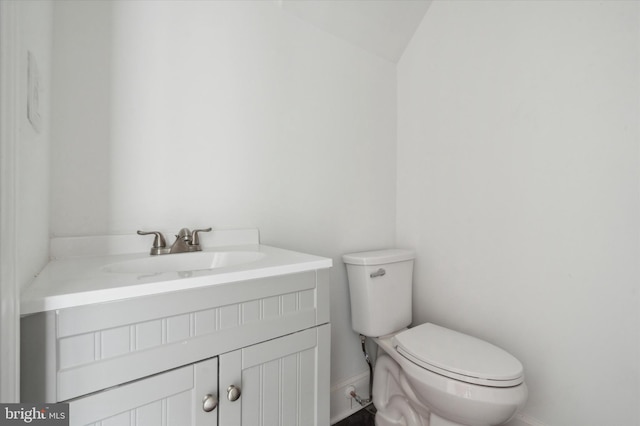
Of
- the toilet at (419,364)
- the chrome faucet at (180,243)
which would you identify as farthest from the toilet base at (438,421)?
the chrome faucet at (180,243)

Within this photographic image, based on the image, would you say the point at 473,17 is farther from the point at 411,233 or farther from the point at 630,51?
the point at 411,233

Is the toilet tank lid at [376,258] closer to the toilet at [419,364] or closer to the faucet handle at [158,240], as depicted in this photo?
the toilet at [419,364]

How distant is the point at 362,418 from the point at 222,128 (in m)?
1.58

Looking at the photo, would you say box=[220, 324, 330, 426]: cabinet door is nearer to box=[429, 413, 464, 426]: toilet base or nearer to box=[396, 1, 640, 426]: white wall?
box=[429, 413, 464, 426]: toilet base

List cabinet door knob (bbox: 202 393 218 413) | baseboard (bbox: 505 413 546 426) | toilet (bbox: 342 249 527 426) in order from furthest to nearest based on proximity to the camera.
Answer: baseboard (bbox: 505 413 546 426) < toilet (bbox: 342 249 527 426) < cabinet door knob (bbox: 202 393 218 413)

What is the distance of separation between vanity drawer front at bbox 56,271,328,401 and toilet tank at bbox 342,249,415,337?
64cm

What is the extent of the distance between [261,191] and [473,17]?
140 cm

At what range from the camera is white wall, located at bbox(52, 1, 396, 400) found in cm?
98

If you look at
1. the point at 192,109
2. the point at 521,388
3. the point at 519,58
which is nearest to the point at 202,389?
the point at 192,109

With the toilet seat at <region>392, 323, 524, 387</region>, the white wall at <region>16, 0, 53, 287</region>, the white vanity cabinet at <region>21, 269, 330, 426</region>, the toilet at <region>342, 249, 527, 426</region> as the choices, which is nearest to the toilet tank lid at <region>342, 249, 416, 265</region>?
the toilet at <region>342, 249, 527, 426</region>

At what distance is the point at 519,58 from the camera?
1358 millimetres

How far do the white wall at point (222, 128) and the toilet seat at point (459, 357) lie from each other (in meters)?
Answer: 0.42

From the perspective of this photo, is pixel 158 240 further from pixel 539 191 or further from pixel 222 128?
pixel 539 191

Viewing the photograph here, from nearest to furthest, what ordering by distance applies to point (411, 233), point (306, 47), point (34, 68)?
point (34, 68)
point (306, 47)
point (411, 233)
